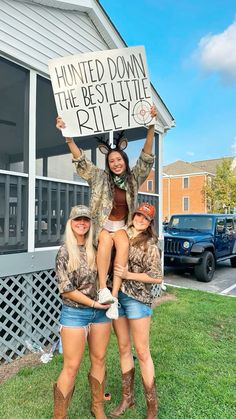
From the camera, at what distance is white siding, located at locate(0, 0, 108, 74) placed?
13.3 feet

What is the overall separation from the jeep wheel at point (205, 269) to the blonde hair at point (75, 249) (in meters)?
6.89

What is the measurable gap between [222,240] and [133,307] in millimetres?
8147

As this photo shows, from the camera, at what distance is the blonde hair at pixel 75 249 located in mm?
2113

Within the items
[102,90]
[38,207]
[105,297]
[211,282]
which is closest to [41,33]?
[38,207]

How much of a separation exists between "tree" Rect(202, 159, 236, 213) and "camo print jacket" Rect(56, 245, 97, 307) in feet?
106

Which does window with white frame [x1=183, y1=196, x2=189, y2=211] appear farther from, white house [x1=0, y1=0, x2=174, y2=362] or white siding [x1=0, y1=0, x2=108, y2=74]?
white siding [x1=0, y1=0, x2=108, y2=74]

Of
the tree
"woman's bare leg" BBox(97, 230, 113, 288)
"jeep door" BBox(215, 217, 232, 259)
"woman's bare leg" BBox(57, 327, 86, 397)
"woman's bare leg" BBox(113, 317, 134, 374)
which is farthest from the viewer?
the tree

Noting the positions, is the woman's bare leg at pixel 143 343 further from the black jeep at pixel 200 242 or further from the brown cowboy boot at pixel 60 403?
the black jeep at pixel 200 242

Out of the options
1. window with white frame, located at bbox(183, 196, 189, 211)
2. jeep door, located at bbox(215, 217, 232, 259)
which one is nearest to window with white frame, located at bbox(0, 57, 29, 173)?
jeep door, located at bbox(215, 217, 232, 259)

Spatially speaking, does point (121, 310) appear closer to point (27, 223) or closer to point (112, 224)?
point (112, 224)

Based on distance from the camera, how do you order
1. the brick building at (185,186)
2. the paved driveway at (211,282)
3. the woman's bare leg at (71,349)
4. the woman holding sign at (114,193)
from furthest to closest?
the brick building at (185,186), the paved driveway at (211,282), the woman holding sign at (114,193), the woman's bare leg at (71,349)

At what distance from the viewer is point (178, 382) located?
3.13 metres

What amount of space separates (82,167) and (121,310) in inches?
43.9

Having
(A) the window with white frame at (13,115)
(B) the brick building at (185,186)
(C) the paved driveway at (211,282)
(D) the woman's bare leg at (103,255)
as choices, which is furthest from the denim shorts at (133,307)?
(B) the brick building at (185,186)
